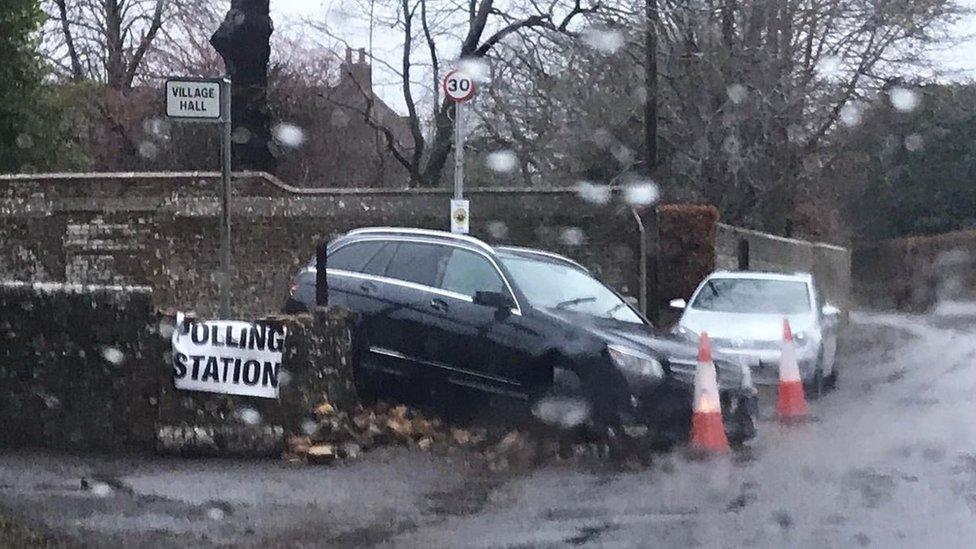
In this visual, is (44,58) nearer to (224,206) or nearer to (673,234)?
(673,234)

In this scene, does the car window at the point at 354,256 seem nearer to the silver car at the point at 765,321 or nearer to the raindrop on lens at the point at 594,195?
the silver car at the point at 765,321

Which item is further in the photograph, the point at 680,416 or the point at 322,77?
the point at 322,77

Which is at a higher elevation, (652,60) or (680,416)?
(652,60)

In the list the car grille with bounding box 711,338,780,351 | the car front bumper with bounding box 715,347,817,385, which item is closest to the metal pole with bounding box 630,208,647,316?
the car grille with bounding box 711,338,780,351

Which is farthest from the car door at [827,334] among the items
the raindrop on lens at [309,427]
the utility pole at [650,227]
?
the raindrop on lens at [309,427]

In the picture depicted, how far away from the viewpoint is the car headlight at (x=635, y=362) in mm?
10562

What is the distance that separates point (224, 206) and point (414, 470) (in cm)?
308

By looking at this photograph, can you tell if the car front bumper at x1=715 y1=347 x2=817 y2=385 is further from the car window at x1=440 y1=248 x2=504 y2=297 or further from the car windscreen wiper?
the car window at x1=440 y1=248 x2=504 y2=297

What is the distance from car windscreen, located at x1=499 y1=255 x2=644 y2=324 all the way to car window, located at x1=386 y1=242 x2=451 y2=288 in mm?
555

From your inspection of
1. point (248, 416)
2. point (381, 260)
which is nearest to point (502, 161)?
point (381, 260)

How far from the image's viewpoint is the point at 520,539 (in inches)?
302

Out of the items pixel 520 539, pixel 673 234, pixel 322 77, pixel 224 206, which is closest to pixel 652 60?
pixel 673 234

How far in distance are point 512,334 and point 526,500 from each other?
2.52 metres

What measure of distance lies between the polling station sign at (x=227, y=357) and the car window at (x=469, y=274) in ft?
5.94
